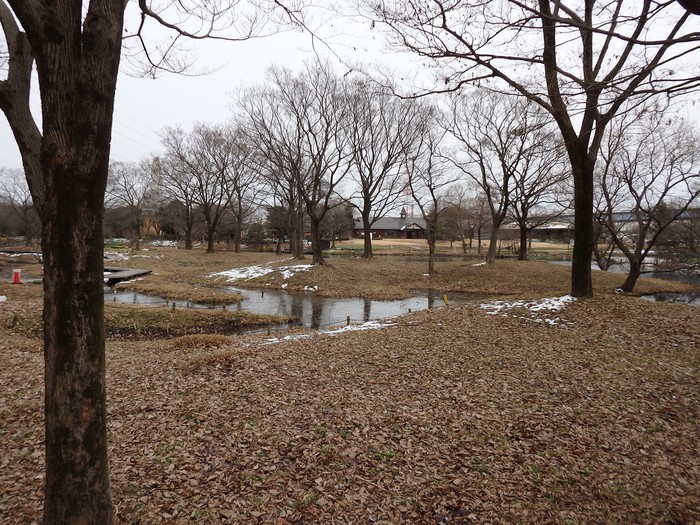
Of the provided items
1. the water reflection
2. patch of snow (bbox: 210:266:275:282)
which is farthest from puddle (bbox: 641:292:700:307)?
patch of snow (bbox: 210:266:275:282)

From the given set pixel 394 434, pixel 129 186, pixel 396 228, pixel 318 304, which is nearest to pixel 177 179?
pixel 129 186

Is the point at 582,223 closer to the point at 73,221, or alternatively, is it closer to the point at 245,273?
the point at 73,221

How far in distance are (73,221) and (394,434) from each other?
12.1 feet

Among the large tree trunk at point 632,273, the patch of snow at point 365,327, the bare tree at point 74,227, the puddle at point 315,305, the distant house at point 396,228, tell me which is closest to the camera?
the bare tree at point 74,227

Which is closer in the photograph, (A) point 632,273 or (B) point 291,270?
(A) point 632,273

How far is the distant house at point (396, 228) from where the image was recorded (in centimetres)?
7694

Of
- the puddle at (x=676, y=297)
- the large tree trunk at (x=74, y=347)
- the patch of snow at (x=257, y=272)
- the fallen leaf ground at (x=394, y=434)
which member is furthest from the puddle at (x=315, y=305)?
the large tree trunk at (x=74, y=347)

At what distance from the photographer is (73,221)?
213cm

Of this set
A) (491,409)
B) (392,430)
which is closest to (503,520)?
(392,430)

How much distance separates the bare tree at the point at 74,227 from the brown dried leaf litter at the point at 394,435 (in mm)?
917

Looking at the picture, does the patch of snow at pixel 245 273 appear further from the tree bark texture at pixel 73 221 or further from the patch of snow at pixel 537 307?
the tree bark texture at pixel 73 221

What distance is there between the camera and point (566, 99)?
5.70 meters

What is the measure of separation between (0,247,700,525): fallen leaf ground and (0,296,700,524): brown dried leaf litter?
0.02 meters

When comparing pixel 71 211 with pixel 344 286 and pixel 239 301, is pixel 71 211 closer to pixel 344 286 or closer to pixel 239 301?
pixel 239 301
